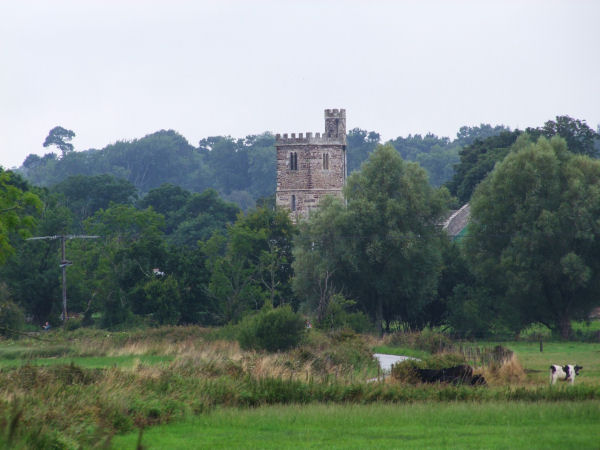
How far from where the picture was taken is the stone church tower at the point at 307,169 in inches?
3241

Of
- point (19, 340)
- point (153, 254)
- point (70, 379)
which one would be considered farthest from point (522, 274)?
point (70, 379)

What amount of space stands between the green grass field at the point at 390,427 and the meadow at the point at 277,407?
0.02m

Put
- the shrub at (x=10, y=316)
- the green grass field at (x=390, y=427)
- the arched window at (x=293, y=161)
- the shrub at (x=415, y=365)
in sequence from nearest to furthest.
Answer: the green grass field at (x=390, y=427), the shrub at (x=415, y=365), the shrub at (x=10, y=316), the arched window at (x=293, y=161)

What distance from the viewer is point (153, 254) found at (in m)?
59.8

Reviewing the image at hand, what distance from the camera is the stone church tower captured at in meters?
82.3

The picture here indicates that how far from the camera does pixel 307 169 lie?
82.9m

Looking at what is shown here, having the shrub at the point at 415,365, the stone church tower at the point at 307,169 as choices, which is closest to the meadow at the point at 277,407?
the shrub at the point at 415,365

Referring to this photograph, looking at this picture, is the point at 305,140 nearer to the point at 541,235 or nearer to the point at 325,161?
the point at 325,161

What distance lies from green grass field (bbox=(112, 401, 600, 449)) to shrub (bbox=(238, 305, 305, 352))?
44.0 feet

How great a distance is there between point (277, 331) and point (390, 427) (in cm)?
1639

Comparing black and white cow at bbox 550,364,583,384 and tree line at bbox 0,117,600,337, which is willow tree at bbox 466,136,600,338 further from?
black and white cow at bbox 550,364,583,384

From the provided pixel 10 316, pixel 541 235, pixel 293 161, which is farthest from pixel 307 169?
pixel 10 316

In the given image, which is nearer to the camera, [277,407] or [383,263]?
[277,407]

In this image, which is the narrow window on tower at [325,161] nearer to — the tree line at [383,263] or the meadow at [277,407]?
the tree line at [383,263]
